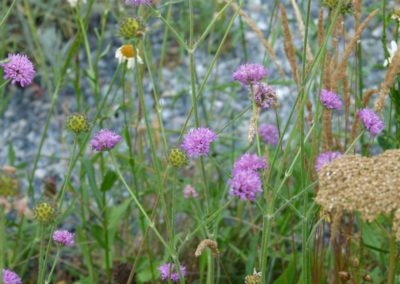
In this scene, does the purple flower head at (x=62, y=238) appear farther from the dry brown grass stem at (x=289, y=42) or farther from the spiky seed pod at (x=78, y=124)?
the dry brown grass stem at (x=289, y=42)

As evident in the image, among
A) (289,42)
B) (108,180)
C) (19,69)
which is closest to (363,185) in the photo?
(289,42)

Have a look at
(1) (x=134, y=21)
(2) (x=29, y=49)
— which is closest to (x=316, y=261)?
(1) (x=134, y=21)

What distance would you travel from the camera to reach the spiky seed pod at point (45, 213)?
53.6 inches

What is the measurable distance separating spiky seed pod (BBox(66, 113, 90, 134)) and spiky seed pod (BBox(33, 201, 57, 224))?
0.55ft

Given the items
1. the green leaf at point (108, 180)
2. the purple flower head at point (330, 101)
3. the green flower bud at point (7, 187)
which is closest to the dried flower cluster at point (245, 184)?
the purple flower head at point (330, 101)

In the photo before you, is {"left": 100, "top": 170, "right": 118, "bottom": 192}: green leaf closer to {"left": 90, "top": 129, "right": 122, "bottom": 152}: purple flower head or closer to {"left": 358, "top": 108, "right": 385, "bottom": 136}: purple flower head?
{"left": 90, "top": 129, "right": 122, "bottom": 152}: purple flower head

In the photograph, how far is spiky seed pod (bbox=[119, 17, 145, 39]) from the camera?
1334 mm

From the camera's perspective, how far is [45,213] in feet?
4.46

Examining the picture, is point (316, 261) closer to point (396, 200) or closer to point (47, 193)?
point (396, 200)

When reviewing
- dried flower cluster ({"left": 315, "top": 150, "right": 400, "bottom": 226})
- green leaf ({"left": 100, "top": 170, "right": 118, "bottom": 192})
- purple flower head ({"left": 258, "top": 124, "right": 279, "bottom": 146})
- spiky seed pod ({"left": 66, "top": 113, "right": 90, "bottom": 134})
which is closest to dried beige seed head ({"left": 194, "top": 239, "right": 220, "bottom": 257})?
dried flower cluster ({"left": 315, "top": 150, "right": 400, "bottom": 226})

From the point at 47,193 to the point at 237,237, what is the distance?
0.53 metres

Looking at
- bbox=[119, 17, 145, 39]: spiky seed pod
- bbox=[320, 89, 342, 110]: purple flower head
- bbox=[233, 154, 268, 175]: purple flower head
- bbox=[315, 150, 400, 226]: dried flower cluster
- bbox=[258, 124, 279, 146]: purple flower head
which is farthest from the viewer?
bbox=[258, 124, 279, 146]: purple flower head

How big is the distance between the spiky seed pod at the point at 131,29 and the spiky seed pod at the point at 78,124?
0.70 ft

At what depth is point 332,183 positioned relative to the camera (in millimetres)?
1276
